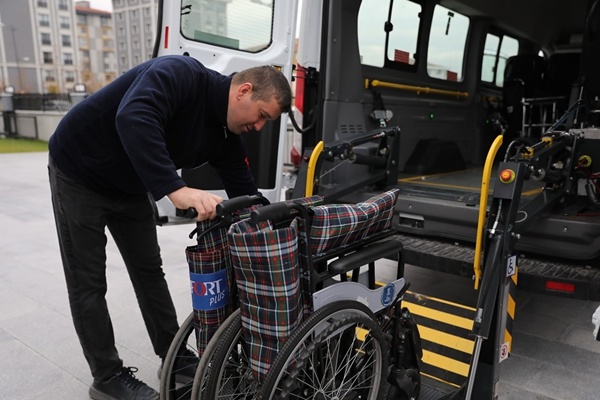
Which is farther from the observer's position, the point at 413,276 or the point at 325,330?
the point at 413,276

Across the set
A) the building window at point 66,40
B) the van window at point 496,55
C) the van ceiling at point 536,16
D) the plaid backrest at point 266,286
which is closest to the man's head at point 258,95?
the plaid backrest at point 266,286

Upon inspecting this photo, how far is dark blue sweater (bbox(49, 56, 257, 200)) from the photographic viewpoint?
5.65 feet

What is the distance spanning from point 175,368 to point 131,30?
75893mm

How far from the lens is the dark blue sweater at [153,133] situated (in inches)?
67.7

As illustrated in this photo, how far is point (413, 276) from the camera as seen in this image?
4309mm

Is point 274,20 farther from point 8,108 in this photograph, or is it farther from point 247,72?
point 8,108

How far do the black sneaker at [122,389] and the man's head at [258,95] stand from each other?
140 cm

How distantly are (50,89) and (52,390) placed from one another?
64415 mm

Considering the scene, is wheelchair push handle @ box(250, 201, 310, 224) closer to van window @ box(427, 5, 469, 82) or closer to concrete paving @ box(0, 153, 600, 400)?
concrete paving @ box(0, 153, 600, 400)

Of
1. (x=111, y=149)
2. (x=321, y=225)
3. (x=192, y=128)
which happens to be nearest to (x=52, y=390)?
(x=111, y=149)

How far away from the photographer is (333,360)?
197 cm

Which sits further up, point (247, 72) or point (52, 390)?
point (247, 72)

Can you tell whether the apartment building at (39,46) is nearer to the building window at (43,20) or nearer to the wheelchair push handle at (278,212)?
the building window at (43,20)

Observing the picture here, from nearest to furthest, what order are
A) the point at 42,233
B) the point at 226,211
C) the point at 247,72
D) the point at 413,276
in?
the point at 226,211 → the point at 247,72 → the point at 413,276 → the point at 42,233
